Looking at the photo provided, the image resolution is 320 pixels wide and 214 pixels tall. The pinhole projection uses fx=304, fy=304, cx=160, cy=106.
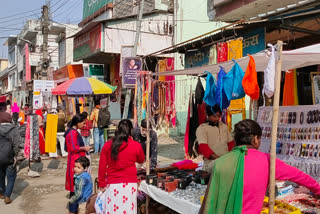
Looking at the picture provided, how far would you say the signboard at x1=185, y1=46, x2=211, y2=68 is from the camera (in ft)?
27.0

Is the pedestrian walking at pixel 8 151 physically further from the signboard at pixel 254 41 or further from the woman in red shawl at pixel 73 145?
the signboard at pixel 254 41

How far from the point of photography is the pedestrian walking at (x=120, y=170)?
3670mm

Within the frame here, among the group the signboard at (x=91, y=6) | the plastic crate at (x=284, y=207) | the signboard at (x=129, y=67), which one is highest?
the signboard at (x=91, y=6)

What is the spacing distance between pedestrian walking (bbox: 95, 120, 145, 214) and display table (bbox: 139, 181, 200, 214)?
0.80ft

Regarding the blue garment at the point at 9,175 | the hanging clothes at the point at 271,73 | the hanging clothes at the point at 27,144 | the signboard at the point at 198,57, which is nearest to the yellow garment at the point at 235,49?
the signboard at the point at 198,57

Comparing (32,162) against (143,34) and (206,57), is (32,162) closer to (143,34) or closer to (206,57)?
(206,57)

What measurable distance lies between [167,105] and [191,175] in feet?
13.1

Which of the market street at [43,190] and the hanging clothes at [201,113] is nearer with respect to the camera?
the market street at [43,190]

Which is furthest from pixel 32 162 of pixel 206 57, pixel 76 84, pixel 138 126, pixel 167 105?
pixel 206 57

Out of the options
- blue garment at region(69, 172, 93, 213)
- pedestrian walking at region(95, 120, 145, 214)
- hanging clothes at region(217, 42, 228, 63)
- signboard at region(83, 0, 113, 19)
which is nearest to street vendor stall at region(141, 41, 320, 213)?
pedestrian walking at region(95, 120, 145, 214)

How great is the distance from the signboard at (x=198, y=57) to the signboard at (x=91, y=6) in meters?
8.91

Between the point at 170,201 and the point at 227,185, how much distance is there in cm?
149

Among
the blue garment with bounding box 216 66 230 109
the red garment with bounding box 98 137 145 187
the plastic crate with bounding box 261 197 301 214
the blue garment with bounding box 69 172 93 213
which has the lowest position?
the blue garment with bounding box 69 172 93 213

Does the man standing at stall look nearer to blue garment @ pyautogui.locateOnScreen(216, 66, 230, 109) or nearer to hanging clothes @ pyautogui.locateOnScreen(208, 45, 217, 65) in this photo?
blue garment @ pyautogui.locateOnScreen(216, 66, 230, 109)
